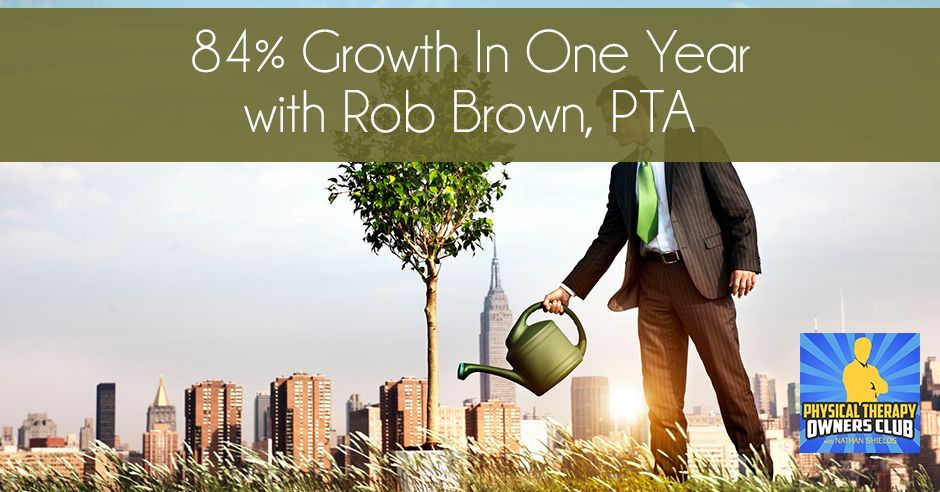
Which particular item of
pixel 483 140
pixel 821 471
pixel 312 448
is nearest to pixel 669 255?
pixel 821 471

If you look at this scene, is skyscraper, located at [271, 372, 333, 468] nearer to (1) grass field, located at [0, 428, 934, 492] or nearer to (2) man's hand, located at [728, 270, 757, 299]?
(1) grass field, located at [0, 428, 934, 492]

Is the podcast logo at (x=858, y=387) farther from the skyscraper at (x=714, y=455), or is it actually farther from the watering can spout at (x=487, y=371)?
the watering can spout at (x=487, y=371)

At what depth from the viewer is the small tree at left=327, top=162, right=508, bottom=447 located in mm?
9312

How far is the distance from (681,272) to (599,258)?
609 mm

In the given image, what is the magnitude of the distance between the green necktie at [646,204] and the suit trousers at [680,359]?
0.49 feet

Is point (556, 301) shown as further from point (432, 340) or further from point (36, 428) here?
point (36, 428)

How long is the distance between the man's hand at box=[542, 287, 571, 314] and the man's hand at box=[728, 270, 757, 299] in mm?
937

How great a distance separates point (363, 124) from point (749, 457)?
5782 mm

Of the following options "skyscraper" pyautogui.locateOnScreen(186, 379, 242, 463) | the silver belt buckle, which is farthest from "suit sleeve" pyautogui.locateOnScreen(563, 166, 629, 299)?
"skyscraper" pyautogui.locateOnScreen(186, 379, 242, 463)

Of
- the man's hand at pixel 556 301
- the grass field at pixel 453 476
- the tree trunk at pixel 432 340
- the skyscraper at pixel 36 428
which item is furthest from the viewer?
the skyscraper at pixel 36 428

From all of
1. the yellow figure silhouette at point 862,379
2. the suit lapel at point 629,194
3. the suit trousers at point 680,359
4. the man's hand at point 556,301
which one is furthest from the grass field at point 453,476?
the yellow figure silhouette at point 862,379

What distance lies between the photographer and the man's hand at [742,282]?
4.65 m

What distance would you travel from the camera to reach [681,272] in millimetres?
4820

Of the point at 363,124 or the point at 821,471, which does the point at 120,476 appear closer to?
the point at 363,124
